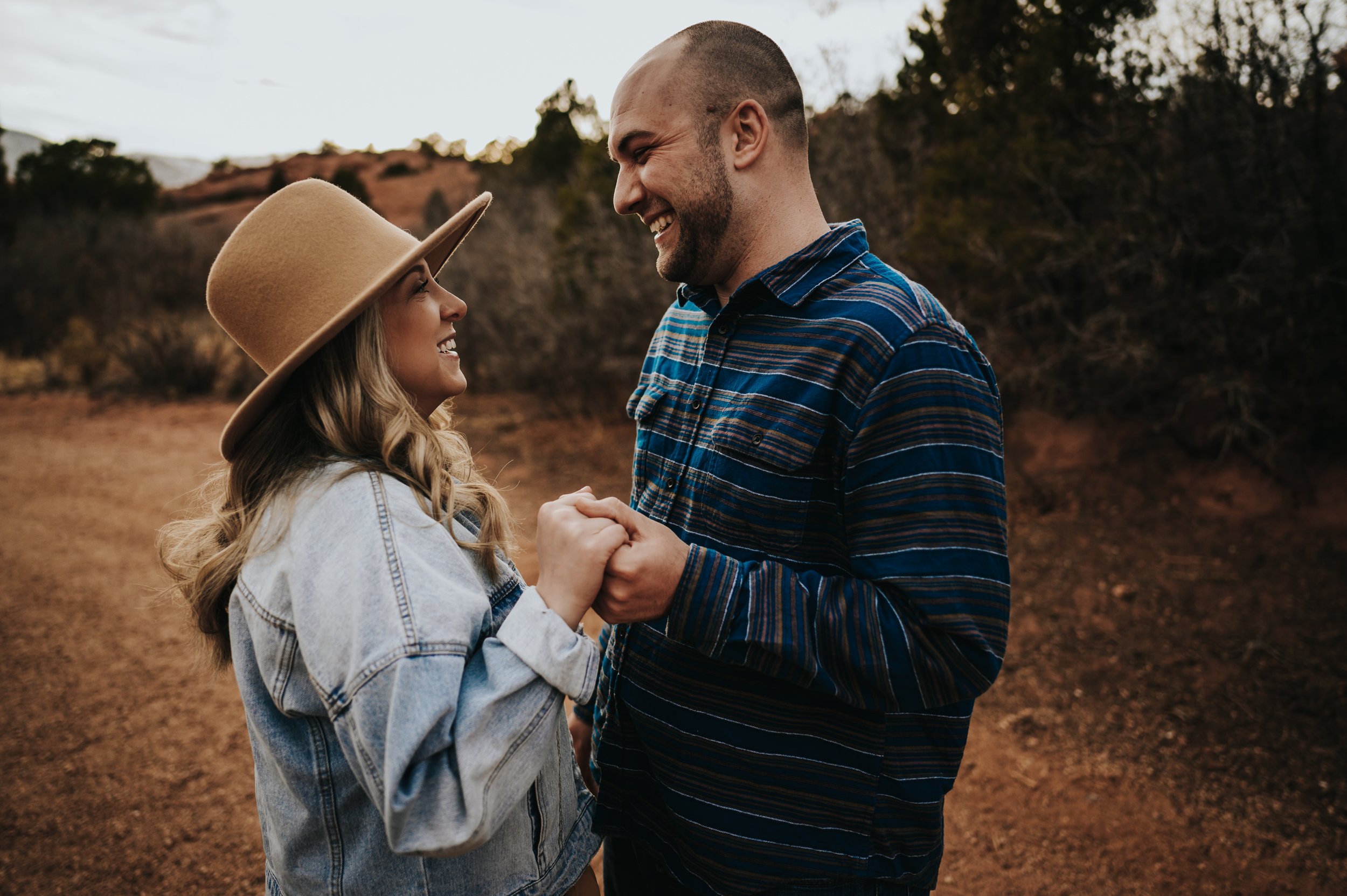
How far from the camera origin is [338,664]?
112 cm

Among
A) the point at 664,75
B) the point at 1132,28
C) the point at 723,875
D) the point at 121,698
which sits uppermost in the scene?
the point at 1132,28

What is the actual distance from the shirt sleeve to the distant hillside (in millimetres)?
25751

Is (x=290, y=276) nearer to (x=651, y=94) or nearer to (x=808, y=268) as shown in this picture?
(x=651, y=94)

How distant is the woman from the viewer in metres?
1.09

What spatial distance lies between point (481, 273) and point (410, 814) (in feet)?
41.9

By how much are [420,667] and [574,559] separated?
1.00 ft

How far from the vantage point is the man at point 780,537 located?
4.35ft

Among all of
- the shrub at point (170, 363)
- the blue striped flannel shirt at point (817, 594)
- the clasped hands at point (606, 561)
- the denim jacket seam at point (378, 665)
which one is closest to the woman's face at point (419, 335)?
the clasped hands at point (606, 561)

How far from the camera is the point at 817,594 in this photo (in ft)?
4.49

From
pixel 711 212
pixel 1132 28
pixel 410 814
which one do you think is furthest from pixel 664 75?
pixel 1132 28

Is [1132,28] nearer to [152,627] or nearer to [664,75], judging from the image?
[664,75]

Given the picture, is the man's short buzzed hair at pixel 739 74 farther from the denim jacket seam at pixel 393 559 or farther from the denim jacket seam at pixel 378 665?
the denim jacket seam at pixel 378 665

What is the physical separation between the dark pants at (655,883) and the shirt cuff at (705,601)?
55 centimetres

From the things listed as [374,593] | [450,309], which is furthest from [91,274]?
[374,593]
